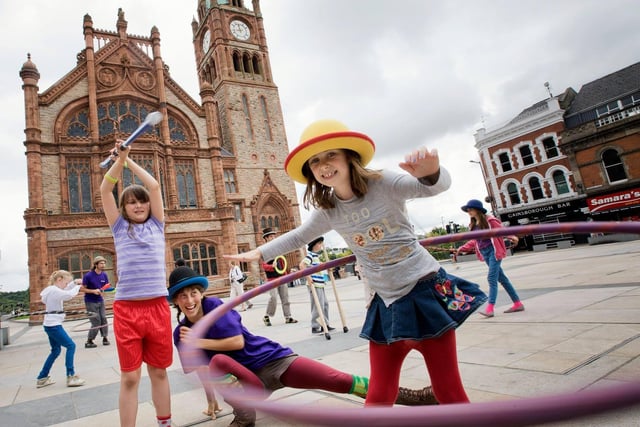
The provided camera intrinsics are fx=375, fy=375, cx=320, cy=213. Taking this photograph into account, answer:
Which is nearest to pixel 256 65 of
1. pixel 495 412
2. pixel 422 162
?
pixel 422 162

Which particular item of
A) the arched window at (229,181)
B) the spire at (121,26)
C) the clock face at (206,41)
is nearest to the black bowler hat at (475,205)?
the arched window at (229,181)

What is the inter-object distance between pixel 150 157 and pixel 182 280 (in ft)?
90.4

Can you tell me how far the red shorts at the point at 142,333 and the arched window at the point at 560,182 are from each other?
1263 inches

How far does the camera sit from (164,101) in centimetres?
2983

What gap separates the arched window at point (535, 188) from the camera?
1169 inches

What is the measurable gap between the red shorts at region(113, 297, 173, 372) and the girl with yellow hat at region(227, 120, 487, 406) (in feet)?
5.45

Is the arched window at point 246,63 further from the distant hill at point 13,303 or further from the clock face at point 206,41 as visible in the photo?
the distant hill at point 13,303

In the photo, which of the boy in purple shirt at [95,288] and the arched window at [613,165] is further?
the arched window at [613,165]

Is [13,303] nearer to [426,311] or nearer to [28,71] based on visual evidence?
[28,71]

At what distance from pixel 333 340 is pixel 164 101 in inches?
1153

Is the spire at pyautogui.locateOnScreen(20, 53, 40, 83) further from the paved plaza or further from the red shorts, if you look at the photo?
the red shorts

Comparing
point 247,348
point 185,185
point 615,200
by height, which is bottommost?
point 247,348

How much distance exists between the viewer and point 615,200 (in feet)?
82.1

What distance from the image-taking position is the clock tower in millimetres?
35375
